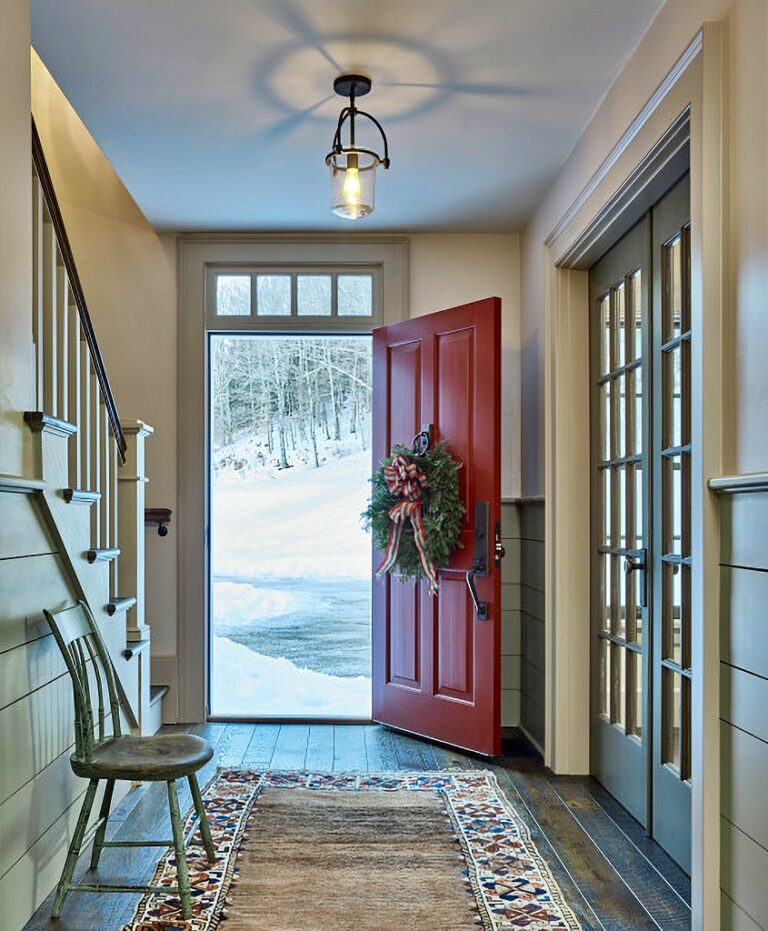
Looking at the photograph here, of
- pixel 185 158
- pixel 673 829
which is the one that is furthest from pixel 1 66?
pixel 673 829

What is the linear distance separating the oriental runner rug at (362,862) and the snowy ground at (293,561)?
3670 mm

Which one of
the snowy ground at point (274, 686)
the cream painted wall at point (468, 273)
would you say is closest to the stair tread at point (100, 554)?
the cream painted wall at point (468, 273)

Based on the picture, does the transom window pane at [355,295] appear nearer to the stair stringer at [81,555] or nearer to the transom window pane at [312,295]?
the transom window pane at [312,295]

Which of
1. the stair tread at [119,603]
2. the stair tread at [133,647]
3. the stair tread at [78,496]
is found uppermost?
the stair tread at [78,496]

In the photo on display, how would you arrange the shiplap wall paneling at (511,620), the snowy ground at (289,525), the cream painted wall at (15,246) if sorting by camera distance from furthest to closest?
the snowy ground at (289,525), the shiplap wall paneling at (511,620), the cream painted wall at (15,246)

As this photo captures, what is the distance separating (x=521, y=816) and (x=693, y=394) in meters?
1.75

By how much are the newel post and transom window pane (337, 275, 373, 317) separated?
141cm

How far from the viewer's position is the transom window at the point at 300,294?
4660mm

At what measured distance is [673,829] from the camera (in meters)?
2.77

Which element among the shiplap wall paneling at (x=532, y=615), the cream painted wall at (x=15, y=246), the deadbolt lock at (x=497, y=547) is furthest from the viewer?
the shiplap wall paneling at (x=532, y=615)

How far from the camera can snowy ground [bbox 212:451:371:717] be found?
731 cm

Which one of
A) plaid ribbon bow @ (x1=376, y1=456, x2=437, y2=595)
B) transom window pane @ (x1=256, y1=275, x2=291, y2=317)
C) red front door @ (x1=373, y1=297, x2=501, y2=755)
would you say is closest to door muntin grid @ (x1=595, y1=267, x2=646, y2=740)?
red front door @ (x1=373, y1=297, x2=501, y2=755)

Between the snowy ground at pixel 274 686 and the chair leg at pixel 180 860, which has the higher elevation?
the chair leg at pixel 180 860

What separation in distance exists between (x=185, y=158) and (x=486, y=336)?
1.47 metres
